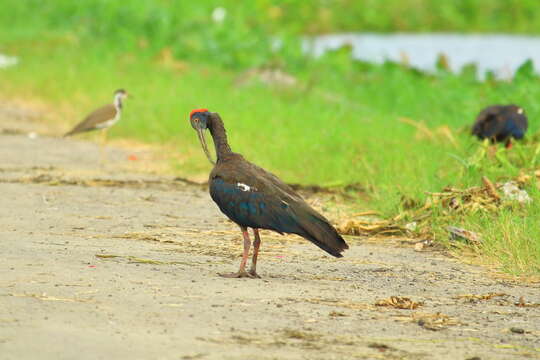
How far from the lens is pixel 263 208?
6.80m

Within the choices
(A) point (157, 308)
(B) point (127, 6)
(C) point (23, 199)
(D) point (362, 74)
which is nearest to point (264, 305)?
(A) point (157, 308)

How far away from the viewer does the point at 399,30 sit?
33031mm

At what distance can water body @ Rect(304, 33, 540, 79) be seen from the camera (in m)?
24.4

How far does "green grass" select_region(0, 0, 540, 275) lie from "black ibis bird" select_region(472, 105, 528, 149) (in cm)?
23

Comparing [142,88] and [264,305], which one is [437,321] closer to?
[264,305]

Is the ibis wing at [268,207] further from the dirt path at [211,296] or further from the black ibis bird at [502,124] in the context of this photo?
the black ibis bird at [502,124]

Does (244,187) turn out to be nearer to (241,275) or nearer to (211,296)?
(241,275)

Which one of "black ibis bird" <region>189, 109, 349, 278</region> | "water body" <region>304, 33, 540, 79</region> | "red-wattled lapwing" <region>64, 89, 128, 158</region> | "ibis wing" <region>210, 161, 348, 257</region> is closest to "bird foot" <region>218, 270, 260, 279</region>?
"black ibis bird" <region>189, 109, 349, 278</region>

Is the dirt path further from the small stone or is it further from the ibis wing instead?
the ibis wing

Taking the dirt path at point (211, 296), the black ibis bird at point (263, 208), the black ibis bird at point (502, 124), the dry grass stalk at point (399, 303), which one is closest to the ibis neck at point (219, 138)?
the black ibis bird at point (263, 208)

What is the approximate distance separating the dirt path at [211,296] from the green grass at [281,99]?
1.08 metres

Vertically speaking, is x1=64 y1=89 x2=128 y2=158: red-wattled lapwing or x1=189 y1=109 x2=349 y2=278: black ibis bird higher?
→ x1=64 y1=89 x2=128 y2=158: red-wattled lapwing

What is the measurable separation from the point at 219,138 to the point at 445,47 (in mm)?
22334

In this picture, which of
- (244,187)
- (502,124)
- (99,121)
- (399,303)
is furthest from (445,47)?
(399,303)
